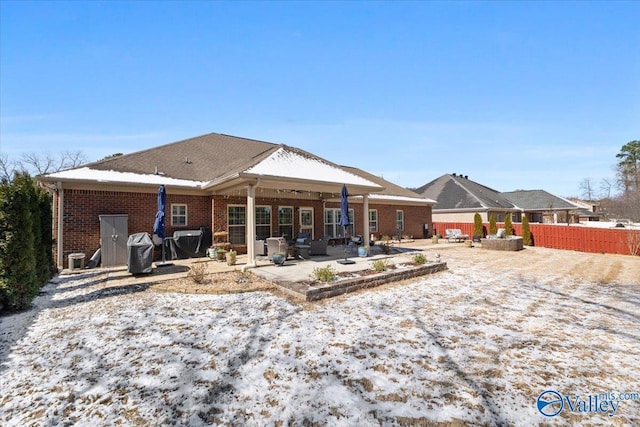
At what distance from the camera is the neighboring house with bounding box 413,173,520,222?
77.7 feet

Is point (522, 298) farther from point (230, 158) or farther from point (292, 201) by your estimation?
point (230, 158)

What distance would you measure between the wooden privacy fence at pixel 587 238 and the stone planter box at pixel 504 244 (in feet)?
11.3

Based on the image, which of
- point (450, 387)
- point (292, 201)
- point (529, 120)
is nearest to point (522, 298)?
point (450, 387)

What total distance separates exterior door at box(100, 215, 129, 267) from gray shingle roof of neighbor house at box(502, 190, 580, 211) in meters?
33.3

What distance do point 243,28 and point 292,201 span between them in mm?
7544

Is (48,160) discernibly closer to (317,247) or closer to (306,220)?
(306,220)

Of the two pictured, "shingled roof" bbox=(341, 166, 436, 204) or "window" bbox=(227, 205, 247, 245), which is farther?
"shingled roof" bbox=(341, 166, 436, 204)

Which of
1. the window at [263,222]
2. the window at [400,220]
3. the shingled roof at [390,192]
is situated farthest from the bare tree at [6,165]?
the window at [400,220]

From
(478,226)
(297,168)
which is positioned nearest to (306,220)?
(297,168)

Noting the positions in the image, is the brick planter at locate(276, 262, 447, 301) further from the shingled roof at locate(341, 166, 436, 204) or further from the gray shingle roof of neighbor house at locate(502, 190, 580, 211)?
the gray shingle roof of neighbor house at locate(502, 190, 580, 211)

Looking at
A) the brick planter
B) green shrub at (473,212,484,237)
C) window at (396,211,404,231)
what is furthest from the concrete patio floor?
green shrub at (473,212,484,237)

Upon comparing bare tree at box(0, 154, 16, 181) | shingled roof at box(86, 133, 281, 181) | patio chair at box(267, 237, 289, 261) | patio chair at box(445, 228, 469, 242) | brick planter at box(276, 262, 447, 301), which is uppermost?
bare tree at box(0, 154, 16, 181)

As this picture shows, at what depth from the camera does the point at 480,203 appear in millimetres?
23562

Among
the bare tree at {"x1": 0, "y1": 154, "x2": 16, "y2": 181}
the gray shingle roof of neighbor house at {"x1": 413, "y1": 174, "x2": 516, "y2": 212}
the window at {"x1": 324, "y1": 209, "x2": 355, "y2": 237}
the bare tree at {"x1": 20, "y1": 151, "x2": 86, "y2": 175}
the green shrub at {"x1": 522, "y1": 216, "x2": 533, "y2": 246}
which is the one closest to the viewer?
the window at {"x1": 324, "y1": 209, "x2": 355, "y2": 237}
